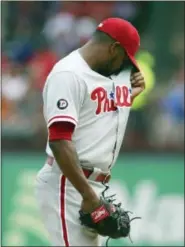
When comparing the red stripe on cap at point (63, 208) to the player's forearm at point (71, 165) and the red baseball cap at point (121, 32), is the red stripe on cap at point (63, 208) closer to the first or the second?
the player's forearm at point (71, 165)

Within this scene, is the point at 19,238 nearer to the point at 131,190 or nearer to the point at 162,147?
the point at 131,190

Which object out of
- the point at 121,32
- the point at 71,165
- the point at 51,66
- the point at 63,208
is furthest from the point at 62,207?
the point at 51,66

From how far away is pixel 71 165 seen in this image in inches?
182

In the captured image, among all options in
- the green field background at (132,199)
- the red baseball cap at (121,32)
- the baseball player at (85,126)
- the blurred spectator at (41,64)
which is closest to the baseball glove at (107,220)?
the baseball player at (85,126)

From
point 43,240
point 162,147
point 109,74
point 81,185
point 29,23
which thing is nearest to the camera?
point 81,185

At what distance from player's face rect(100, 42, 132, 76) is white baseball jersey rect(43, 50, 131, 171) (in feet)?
0.16

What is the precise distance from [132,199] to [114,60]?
4.09 meters

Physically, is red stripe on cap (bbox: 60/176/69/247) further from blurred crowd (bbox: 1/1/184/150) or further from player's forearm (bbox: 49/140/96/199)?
blurred crowd (bbox: 1/1/184/150)

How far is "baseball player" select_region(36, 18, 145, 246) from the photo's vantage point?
4.66m

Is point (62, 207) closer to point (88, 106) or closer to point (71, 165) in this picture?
point (71, 165)

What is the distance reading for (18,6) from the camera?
11211 millimetres

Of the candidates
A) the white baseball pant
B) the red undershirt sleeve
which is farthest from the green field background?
the red undershirt sleeve

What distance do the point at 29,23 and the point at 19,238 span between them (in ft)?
10.8

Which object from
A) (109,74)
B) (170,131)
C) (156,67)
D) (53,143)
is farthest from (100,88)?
(156,67)
